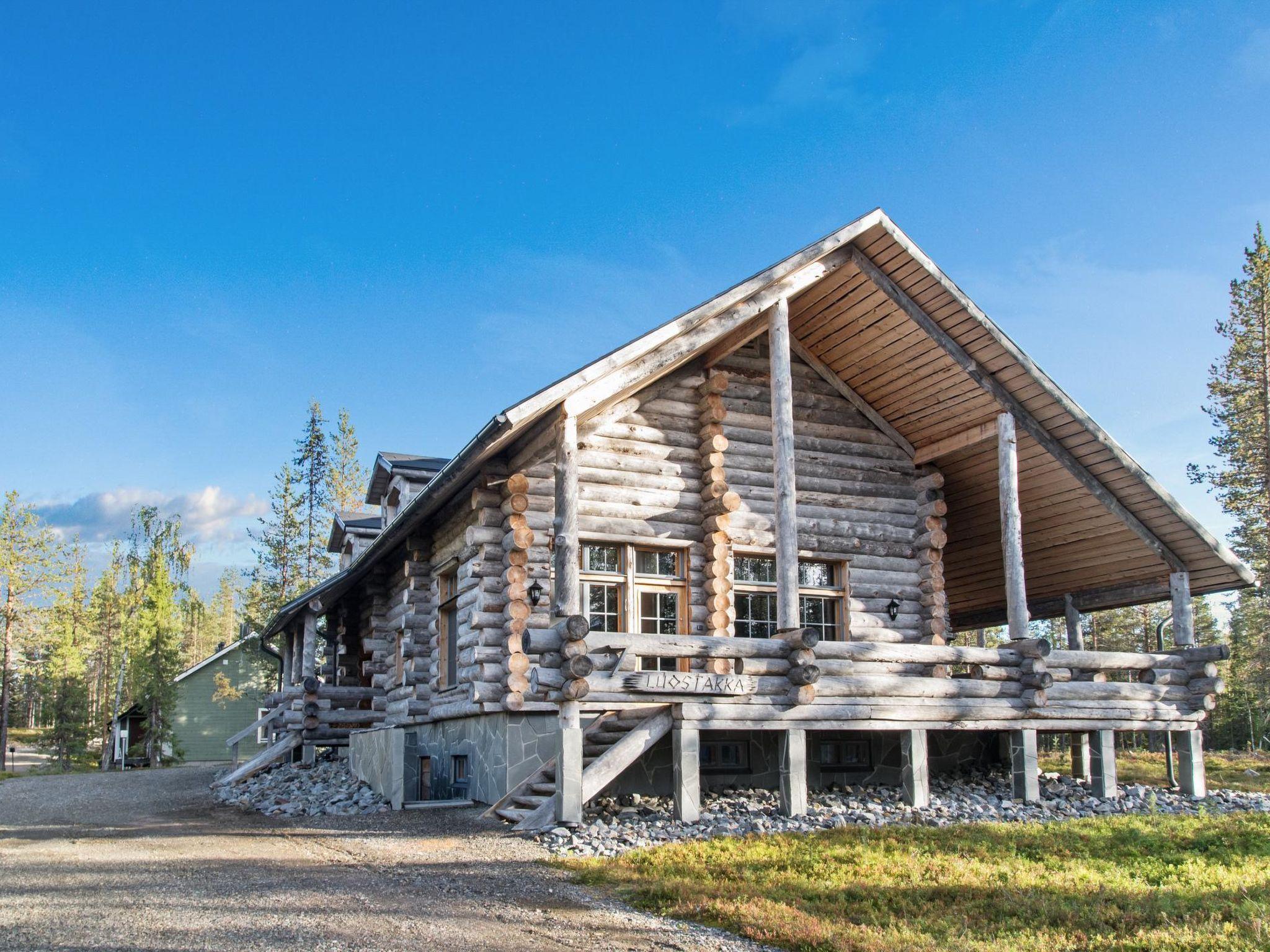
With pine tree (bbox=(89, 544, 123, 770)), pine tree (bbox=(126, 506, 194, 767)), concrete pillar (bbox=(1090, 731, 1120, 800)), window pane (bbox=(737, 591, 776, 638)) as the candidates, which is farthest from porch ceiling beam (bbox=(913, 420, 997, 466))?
pine tree (bbox=(89, 544, 123, 770))

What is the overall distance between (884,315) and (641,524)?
15.7ft

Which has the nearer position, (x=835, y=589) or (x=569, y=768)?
(x=569, y=768)

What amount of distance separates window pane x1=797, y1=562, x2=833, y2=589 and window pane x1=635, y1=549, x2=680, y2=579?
2.15m

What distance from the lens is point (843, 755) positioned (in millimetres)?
16109

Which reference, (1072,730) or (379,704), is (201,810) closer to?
(379,704)

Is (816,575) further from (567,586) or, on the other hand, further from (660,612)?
(567,586)

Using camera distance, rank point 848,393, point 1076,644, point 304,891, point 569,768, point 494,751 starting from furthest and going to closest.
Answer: point 1076,644
point 848,393
point 494,751
point 569,768
point 304,891

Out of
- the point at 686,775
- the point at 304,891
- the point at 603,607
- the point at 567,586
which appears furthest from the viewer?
the point at 603,607

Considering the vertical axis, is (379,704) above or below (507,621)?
below

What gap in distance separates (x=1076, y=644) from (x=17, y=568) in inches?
1549

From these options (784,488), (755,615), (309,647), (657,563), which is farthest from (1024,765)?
(309,647)

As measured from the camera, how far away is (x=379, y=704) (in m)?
21.0

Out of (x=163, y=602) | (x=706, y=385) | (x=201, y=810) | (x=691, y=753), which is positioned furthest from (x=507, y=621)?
(x=163, y=602)

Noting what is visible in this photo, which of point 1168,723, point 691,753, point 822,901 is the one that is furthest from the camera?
point 1168,723
